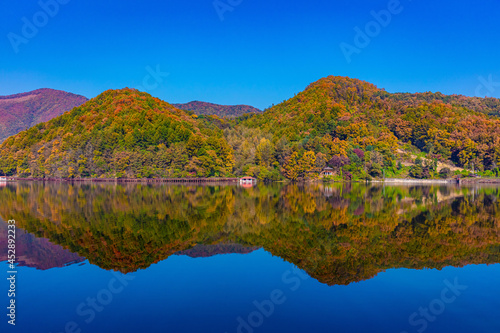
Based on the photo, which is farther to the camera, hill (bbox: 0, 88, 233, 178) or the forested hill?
the forested hill

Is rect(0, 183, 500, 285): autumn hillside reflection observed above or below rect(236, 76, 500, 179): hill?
below

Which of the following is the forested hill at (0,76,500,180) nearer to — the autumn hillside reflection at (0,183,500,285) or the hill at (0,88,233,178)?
the hill at (0,88,233,178)

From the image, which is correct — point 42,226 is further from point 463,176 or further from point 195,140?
point 463,176

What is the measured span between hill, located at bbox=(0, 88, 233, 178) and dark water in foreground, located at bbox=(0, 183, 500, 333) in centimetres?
6214

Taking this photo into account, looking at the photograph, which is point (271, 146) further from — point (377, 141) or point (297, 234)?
point (297, 234)

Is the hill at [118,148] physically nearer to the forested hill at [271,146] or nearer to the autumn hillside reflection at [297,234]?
the forested hill at [271,146]

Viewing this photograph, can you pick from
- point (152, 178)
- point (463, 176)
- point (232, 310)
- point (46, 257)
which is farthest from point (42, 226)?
point (463, 176)

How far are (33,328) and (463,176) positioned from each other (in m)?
94.0

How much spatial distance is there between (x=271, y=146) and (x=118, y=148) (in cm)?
3510

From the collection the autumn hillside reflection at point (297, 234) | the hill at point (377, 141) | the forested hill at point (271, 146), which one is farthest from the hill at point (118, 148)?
the autumn hillside reflection at point (297, 234)

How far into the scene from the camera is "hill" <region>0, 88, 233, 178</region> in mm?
81625

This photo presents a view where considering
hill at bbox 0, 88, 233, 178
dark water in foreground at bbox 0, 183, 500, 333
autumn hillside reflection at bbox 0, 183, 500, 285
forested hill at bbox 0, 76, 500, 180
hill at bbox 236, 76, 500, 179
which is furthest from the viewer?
hill at bbox 236, 76, 500, 179

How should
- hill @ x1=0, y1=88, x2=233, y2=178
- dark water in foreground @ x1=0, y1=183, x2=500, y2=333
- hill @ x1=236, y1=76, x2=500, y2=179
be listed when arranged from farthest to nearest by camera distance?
hill @ x1=236, y1=76, x2=500, y2=179
hill @ x1=0, y1=88, x2=233, y2=178
dark water in foreground @ x1=0, y1=183, x2=500, y2=333

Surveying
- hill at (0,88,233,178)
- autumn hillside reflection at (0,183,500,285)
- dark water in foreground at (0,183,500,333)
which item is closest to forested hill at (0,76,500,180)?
hill at (0,88,233,178)
